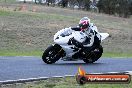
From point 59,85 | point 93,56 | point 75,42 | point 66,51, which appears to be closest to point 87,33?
point 75,42

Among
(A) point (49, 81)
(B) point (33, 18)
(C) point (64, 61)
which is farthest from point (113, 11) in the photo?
(A) point (49, 81)

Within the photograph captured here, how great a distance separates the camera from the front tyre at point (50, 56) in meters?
15.3

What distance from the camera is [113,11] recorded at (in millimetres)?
93938

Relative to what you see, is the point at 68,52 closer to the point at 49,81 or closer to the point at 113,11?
the point at 49,81

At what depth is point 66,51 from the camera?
51.3 feet

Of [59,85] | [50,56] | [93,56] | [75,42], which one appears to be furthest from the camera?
[93,56]

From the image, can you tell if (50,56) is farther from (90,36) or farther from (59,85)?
(59,85)

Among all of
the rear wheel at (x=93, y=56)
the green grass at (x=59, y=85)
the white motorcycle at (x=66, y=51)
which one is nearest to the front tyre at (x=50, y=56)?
the white motorcycle at (x=66, y=51)

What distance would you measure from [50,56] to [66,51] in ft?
1.96

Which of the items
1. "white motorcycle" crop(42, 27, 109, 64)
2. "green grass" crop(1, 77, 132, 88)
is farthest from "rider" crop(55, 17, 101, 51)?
"green grass" crop(1, 77, 132, 88)

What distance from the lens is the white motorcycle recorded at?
15.5 m

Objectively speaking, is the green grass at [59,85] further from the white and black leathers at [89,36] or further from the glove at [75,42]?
the white and black leathers at [89,36]

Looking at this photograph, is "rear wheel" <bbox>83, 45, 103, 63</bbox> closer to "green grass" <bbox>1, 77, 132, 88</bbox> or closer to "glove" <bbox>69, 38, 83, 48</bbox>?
"glove" <bbox>69, 38, 83, 48</bbox>

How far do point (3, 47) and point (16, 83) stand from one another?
20.0 m
